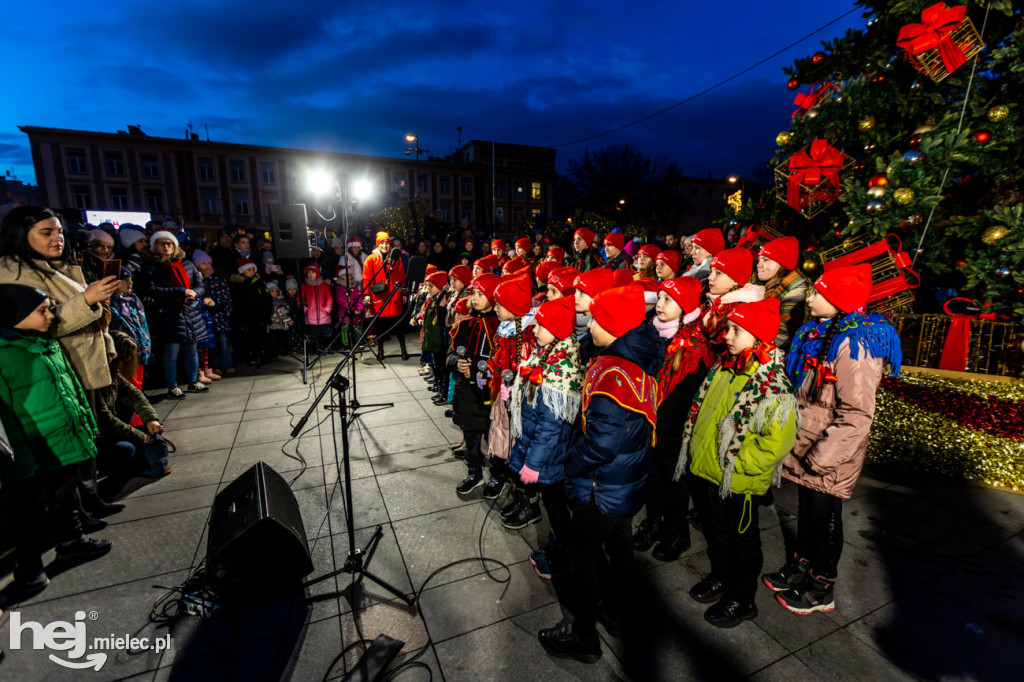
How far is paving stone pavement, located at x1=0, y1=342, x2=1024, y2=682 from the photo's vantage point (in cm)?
236

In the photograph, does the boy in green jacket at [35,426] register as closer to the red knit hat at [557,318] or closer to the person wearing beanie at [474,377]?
the person wearing beanie at [474,377]

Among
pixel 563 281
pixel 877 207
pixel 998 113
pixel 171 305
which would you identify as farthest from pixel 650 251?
pixel 171 305

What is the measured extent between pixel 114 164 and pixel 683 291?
52.5 metres

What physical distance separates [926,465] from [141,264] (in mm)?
10070

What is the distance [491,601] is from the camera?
2807 mm

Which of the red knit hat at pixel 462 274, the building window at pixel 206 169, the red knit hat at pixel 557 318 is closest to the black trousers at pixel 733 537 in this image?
the red knit hat at pixel 557 318

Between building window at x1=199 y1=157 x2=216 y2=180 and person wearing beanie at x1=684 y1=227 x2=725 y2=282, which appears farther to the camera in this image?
building window at x1=199 y1=157 x2=216 y2=180

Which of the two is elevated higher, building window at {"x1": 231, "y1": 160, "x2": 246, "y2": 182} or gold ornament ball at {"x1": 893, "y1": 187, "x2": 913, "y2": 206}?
building window at {"x1": 231, "y1": 160, "x2": 246, "y2": 182}

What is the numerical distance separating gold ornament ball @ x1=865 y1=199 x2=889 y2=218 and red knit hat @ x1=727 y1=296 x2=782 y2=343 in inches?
114

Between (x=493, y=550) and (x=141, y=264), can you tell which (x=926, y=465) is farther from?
(x=141, y=264)

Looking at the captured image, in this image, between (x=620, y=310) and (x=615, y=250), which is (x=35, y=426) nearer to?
(x=620, y=310)

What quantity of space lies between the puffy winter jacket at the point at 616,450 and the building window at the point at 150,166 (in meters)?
50.7

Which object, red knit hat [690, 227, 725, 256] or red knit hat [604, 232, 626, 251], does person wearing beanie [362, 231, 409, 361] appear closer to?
red knit hat [604, 232, 626, 251]

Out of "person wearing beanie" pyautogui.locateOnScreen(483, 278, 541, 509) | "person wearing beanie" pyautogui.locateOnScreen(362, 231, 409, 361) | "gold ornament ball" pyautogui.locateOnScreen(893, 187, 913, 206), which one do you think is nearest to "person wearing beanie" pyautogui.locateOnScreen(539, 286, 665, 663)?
"person wearing beanie" pyautogui.locateOnScreen(483, 278, 541, 509)
